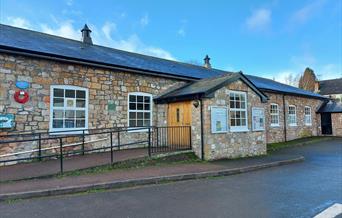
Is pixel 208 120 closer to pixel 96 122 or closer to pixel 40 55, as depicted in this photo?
pixel 96 122

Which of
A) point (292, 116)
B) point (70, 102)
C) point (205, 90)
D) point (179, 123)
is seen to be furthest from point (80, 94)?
point (292, 116)

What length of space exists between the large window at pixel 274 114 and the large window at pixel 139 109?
10311 mm

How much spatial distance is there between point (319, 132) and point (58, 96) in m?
22.9

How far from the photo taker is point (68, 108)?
32.0 ft

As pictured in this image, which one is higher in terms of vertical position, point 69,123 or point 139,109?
point 139,109

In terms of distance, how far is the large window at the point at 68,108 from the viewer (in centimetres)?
945

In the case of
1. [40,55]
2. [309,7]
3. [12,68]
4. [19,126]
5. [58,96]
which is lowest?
[19,126]

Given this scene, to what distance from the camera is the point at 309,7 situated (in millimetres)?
12336

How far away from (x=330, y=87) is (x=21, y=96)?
148 feet

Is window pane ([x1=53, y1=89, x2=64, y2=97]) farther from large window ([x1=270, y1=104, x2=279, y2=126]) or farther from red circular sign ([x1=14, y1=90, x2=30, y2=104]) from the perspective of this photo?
large window ([x1=270, y1=104, x2=279, y2=126])

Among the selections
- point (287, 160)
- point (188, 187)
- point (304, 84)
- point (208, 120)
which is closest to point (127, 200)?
point (188, 187)

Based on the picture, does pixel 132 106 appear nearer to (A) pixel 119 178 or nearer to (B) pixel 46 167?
(B) pixel 46 167

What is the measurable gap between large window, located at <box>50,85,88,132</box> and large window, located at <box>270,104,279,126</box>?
1355 cm

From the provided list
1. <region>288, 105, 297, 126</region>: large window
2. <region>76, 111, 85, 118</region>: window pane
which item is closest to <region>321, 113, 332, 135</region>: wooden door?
<region>288, 105, 297, 126</region>: large window
